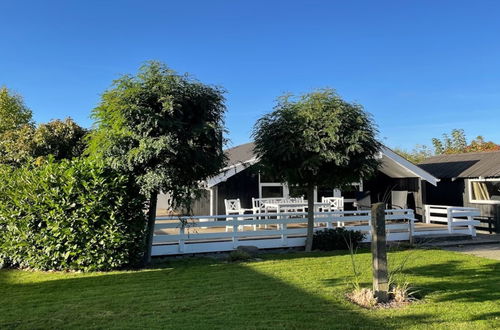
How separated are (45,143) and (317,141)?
954 centimetres

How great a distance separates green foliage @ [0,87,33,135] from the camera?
2791 cm

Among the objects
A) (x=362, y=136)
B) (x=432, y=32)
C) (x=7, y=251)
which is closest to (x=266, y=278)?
(x=362, y=136)

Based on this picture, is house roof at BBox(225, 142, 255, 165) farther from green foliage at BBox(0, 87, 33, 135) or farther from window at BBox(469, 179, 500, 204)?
green foliage at BBox(0, 87, 33, 135)

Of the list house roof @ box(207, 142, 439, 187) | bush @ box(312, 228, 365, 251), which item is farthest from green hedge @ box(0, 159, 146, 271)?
house roof @ box(207, 142, 439, 187)

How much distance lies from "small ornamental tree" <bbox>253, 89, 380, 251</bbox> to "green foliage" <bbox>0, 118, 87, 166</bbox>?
699 cm

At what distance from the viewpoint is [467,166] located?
54.8 feet

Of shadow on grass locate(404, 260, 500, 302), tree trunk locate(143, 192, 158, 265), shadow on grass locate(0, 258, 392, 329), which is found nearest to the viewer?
shadow on grass locate(0, 258, 392, 329)

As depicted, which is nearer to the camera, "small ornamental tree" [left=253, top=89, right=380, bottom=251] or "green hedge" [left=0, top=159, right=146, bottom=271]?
"green hedge" [left=0, top=159, right=146, bottom=271]

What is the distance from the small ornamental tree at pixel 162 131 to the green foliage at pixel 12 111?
2406cm

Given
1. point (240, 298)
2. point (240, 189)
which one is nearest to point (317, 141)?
point (240, 298)

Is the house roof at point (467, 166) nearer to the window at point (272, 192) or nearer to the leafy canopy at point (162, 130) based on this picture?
the window at point (272, 192)

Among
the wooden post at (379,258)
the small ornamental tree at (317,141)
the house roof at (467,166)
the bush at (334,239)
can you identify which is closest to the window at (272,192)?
the bush at (334,239)

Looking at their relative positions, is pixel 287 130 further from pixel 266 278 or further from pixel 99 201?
pixel 99 201

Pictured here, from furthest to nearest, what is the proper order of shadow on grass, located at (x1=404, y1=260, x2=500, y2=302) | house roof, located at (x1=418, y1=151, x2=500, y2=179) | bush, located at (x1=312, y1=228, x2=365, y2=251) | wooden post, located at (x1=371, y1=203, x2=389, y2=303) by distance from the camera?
house roof, located at (x1=418, y1=151, x2=500, y2=179) < bush, located at (x1=312, y1=228, x2=365, y2=251) < shadow on grass, located at (x1=404, y1=260, x2=500, y2=302) < wooden post, located at (x1=371, y1=203, x2=389, y2=303)
